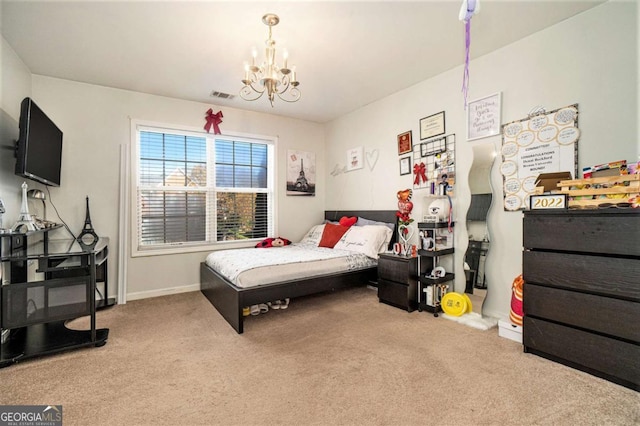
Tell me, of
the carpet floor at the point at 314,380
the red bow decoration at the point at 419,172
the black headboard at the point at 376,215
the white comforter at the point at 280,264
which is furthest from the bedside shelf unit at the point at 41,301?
the red bow decoration at the point at 419,172

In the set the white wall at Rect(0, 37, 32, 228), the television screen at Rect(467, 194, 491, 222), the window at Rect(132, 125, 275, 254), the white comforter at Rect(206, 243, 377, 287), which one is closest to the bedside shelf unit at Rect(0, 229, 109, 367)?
the white wall at Rect(0, 37, 32, 228)

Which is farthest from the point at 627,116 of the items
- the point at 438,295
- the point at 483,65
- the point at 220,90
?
the point at 220,90

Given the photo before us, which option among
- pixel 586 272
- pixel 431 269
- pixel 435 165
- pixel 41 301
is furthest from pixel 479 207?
pixel 41 301

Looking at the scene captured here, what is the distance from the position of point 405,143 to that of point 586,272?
2221mm

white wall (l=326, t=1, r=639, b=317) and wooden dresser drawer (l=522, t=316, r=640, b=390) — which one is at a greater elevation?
white wall (l=326, t=1, r=639, b=317)

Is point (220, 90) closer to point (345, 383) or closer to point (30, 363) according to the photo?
point (30, 363)

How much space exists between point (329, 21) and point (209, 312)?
9.41ft

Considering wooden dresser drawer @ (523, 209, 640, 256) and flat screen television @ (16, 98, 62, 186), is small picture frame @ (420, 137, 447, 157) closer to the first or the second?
wooden dresser drawer @ (523, 209, 640, 256)

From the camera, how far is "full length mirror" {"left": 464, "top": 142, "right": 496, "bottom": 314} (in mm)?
2732

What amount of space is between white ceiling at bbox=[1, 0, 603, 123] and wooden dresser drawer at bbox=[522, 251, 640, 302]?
1.82 m

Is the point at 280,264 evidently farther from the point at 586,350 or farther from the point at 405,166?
the point at 586,350

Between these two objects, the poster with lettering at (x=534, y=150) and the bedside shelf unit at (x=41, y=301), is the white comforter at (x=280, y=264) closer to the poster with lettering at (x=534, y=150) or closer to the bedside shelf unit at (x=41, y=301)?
the bedside shelf unit at (x=41, y=301)

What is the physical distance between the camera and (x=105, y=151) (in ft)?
11.1

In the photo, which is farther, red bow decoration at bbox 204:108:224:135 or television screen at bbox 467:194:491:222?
red bow decoration at bbox 204:108:224:135
